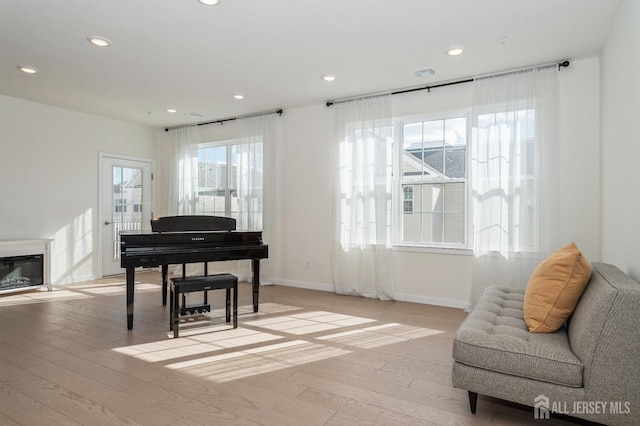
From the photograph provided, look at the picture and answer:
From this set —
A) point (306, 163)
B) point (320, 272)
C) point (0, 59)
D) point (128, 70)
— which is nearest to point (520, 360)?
point (320, 272)

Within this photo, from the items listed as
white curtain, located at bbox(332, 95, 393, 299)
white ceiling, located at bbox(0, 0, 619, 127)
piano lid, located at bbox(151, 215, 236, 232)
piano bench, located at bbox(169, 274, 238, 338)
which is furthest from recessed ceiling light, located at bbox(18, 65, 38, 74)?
white curtain, located at bbox(332, 95, 393, 299)

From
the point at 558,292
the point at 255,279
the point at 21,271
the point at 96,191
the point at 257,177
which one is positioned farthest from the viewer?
the point at 96,191

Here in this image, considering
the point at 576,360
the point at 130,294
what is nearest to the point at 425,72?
the point at 576,360

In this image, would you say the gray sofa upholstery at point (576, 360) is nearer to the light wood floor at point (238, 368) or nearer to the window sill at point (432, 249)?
Result: the light wood floor at point (238, 368)

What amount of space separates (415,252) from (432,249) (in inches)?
8.8

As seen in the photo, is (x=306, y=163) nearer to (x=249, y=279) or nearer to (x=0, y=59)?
(x=249, y=279)

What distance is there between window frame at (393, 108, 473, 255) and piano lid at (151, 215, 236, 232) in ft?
7.04

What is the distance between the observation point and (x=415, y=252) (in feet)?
15.2

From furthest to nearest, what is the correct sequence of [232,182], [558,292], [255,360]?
[232,182] → [255,360] → [558,292]

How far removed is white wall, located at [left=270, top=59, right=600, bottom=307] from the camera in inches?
145

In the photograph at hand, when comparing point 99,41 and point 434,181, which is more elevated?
point 99,41

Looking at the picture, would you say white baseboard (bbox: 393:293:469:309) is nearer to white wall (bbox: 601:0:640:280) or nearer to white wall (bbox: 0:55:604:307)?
white wall (bbox: 0:55:604:307)

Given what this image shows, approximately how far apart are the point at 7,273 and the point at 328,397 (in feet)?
16.1

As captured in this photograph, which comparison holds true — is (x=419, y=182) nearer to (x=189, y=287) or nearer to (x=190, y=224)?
(x=190, y=224)
